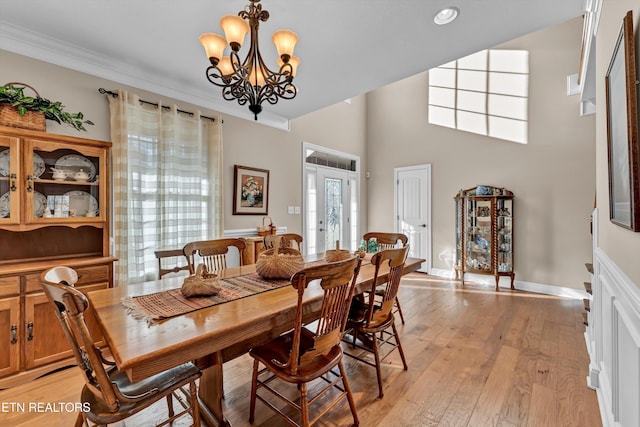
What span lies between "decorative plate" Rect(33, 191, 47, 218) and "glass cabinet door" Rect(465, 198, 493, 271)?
17.1ft

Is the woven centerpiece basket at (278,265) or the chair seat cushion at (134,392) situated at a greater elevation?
the woven centerpiece basket at (278,265)

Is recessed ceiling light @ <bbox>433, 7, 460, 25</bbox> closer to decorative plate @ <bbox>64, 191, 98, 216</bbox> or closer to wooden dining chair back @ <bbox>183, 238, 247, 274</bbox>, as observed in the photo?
wooden dining chair back @ <bbox>183, 238, 247, 274</bbox>

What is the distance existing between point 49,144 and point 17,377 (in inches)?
67.3

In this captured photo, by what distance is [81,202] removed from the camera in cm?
252

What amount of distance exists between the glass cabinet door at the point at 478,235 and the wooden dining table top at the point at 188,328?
12.7 ft

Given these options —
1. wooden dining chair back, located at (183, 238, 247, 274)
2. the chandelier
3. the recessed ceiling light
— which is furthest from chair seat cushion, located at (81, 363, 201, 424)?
the recessed ceiling light

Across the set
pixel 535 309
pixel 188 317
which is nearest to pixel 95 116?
pixel 188 317

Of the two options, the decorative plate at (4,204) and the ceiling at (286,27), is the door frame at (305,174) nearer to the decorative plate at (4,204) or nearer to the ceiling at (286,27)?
the ceiling at (286,27)

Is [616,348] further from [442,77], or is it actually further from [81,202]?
[442,77]

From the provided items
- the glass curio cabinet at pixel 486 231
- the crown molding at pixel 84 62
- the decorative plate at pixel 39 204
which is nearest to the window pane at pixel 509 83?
the glass curio cabinet at pixel 486 231

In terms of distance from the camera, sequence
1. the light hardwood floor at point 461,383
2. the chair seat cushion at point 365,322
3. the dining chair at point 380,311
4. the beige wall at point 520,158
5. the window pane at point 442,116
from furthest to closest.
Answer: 1. the window pane at point 442,116
2. the beige wall at point 520,158
3. the chair seat cushion at point 365,322
4. the dining chair at point 380,311
5. the light hardwood floor at point 461,383

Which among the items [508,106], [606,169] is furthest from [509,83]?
[606,169]

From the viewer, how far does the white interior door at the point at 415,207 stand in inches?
216

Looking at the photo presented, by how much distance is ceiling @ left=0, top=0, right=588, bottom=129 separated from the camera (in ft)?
6.72
